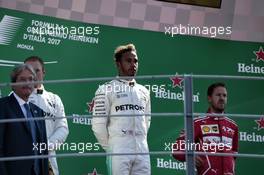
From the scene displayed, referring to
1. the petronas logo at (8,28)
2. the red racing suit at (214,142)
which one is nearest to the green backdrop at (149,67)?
the petronas logo at (8,28)

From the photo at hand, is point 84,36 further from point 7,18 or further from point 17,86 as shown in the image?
point 17,86

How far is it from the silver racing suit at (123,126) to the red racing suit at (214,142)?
269 millimetres

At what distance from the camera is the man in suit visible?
500cm

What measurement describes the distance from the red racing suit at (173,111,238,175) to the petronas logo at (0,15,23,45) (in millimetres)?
1850

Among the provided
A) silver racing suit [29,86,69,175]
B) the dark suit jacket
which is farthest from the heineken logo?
the dark suit jacket

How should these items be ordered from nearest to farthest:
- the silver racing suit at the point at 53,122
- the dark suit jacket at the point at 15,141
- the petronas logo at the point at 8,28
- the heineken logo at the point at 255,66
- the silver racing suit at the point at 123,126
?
the dark suit jacket at the point at 15,141 < the silver racing suit at the point at 123,126 < the silver racing suit at the point at 53,122 < the petronas logo at the point at 8,28 < the heineken logo at the point at 255,66

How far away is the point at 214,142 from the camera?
5641 mm

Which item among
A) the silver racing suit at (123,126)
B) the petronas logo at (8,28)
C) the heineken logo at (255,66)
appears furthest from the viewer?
the heineken logo at (255,66)

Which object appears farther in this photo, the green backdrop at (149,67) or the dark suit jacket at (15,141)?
the green backdrop at (149,67)

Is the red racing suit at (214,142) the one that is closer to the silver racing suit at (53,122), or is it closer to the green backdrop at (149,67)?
the silver racing suit at (53,122)

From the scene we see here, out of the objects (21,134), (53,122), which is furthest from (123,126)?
(21,134)

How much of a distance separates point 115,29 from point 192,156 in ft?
8.47

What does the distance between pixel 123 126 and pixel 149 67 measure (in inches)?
64.5

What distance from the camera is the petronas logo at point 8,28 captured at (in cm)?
677
